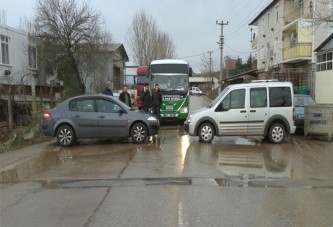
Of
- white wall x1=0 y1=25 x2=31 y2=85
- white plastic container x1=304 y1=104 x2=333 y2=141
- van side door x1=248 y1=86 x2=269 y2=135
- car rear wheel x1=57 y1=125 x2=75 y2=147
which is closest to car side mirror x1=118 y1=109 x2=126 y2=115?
car rear wheel x1=57 y1=125 x2=75 y2=147

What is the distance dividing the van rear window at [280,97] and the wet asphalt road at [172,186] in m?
1.46

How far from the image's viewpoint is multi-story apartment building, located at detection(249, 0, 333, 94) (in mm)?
30906

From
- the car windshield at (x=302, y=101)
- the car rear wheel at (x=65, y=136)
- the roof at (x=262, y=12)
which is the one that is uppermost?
the roof at (x=262, y=12)

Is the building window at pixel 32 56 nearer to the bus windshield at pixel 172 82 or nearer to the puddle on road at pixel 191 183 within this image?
the bus windshield at pixel 172 82

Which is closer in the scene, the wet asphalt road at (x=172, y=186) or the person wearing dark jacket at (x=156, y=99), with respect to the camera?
the wet asphalt road at (x=172, y=186)

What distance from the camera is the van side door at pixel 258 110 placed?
13.8 m

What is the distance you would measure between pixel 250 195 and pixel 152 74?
13539mm

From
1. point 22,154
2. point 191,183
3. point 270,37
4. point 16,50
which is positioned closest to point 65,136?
point 22,154

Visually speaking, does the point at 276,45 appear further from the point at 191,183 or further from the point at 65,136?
the point at 191,183

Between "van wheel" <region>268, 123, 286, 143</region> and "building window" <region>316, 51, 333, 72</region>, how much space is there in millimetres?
13278

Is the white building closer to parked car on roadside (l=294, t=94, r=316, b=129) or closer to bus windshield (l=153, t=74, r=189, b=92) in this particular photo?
parked car on roadside (l=294, t=94, r=316, b=129)

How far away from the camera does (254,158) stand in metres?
11.2

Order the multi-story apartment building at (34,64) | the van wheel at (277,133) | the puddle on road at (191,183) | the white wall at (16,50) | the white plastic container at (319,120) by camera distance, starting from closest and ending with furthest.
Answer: the puddle on road at (191,183)
the van wheel at (277,133)
the white plastic container at (319,120)
the multi-story apartment building at (34,64)
the white wall at (16,50)

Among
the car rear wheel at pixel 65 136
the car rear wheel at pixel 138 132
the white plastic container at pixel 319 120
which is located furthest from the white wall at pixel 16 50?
the white plastic container at pixel 319 120
